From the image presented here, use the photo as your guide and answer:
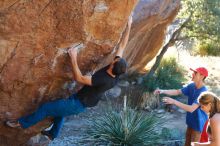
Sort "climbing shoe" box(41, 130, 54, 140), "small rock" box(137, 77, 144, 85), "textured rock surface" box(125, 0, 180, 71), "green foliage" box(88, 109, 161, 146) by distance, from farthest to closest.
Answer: "small rock" box(137, 77, 144, 85)
"textured rock surface" box(125, 0, 180, 71)
"green foliage" box(88, 109, 161, 146)
"climbing shoe" box(41, 130, 54, 140)

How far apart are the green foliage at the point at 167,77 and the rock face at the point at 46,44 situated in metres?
7.26

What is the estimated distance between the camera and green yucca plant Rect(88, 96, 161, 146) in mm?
9336

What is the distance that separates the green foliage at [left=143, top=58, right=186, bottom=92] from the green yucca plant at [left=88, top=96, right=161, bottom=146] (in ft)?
14.7

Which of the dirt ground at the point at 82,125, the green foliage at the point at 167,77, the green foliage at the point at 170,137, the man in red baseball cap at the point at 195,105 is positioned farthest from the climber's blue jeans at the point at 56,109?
the green foliage at the point at 167,77

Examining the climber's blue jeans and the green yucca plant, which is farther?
the green yucca plant

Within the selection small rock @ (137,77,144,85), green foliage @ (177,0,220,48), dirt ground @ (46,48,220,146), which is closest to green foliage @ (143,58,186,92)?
small rock @ (137,77,144,85)

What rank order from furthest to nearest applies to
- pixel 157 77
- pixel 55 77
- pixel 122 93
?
pixel 157 77 < pixel 122 93 < pixel 55 77

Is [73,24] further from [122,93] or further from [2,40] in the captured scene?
[122,93]

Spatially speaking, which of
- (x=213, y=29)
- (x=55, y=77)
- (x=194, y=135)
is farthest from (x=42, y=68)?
(x=213, y=29)

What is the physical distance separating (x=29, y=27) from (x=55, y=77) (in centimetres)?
93

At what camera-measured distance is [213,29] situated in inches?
558

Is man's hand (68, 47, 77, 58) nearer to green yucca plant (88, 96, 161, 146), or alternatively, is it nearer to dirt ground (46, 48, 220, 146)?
green yucca plant (88, 96, 161, 146)

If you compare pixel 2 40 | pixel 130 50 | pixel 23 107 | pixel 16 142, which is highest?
pixel 130 50

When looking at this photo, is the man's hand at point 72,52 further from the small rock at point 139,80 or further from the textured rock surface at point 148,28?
the small rock at point 139,80
